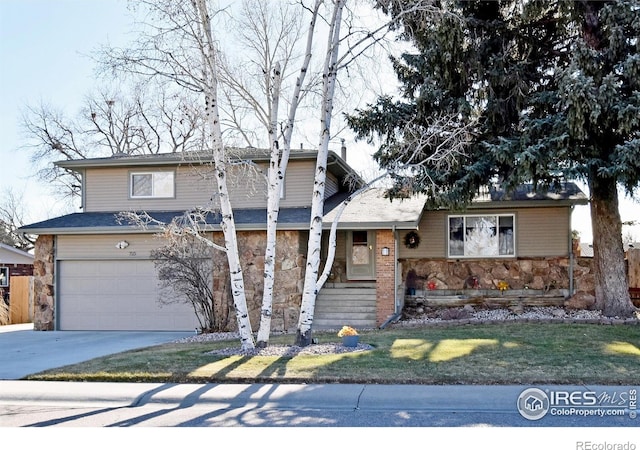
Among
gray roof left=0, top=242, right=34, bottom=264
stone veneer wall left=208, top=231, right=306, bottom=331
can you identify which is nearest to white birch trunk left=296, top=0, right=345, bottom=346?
stone veneer wall left=208, top=231, right=306, bottom=331

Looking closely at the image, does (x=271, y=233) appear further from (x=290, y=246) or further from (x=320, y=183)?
(x=290, y=246)

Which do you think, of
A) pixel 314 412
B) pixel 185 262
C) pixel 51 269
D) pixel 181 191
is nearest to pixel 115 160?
pixel 181 191

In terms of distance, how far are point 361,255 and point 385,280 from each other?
359 centimetres

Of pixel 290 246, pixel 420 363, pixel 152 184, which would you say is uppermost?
pixel 152 184

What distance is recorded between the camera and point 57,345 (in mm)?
13305

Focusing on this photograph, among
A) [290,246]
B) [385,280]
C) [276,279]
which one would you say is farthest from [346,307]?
[290,246]

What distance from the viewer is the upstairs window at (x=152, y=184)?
17.7 metres

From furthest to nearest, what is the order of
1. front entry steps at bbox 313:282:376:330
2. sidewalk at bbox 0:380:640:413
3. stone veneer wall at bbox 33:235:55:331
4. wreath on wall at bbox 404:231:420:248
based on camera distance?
wreath on wall at bbox 404:231:420:248
stone veneer wall at bbox 33:235:55:331
front entry steps at bbox 313:282:376:330
sidewalk at bbox 0:380:640:413

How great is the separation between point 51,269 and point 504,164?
12517mm

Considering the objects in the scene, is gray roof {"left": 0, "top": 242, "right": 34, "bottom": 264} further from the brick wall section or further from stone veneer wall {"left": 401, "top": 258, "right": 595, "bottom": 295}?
the brick wall section

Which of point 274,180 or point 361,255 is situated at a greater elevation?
point 274,180

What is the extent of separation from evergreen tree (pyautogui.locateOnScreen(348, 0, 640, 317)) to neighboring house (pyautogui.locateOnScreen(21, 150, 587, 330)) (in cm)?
218

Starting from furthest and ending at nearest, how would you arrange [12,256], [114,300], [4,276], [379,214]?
[12,256] → [4,276] → [114,300] → [379,214]

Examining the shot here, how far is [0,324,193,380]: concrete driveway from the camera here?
10438mm
